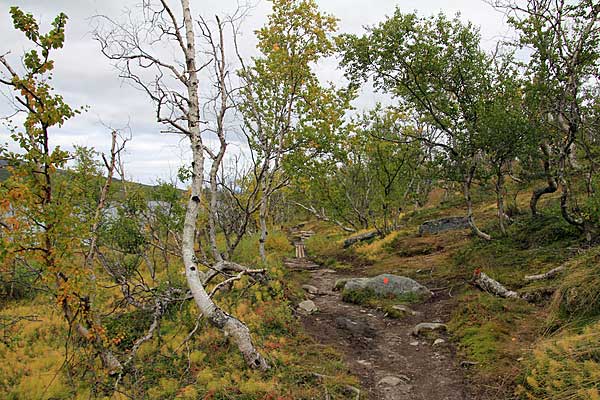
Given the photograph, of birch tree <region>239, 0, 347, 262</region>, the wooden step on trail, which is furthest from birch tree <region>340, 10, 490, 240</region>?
the wooden step on trail

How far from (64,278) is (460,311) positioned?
7.36m

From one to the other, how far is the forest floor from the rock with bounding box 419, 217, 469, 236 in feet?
23.8

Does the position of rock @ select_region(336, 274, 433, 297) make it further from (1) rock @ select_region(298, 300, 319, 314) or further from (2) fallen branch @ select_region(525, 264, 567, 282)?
(2) fallen branch @ select_region(525, 264, 567, 282)

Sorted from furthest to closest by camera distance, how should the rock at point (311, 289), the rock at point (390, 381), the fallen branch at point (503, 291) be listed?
1. the rock at point (311, 289)
2. the fallen branch at point (503, 291)
3. the rock at point (390, 381)

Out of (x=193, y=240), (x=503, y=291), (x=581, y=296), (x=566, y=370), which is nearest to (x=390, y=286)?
(x=503, y=291)

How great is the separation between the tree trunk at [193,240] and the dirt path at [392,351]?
1.88 metres

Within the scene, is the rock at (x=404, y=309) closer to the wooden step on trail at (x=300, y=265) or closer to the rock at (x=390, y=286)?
the rock at (x=390, y=286)

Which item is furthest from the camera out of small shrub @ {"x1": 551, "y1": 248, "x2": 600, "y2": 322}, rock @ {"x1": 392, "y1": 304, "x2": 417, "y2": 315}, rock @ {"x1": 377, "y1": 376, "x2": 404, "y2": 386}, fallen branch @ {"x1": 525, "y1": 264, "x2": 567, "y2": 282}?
rock @ {"x1": 392, "y1": 304, "x2": 417, "y2": 315}

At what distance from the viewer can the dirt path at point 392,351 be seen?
18.1 ft

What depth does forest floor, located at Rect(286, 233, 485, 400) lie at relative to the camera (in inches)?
217

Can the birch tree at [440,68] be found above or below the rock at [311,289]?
above

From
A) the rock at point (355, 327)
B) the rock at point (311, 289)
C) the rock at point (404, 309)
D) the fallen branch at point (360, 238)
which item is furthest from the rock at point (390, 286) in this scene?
the fallen branch at point (360, 238)

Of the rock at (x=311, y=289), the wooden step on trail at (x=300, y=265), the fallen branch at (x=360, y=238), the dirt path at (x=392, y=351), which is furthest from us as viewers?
the fallen branch at (x=360, y=238)

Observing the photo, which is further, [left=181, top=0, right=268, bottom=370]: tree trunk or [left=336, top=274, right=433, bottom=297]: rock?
[left=336, top=274, right=433, bottom=297]: rock
